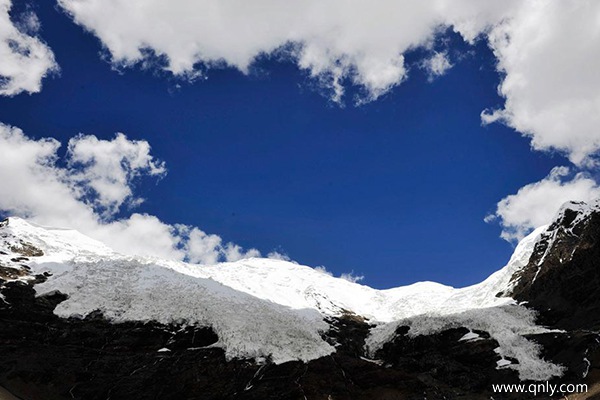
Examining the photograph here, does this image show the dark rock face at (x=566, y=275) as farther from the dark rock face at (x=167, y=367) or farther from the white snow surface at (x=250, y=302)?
the dark rock face at (x=167, y=367)

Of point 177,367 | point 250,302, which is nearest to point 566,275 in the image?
point 250,302

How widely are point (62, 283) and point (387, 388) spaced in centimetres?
5823

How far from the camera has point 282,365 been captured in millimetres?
80188

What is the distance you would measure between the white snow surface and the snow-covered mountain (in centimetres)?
24

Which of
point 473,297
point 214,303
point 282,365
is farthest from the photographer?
point 473,297

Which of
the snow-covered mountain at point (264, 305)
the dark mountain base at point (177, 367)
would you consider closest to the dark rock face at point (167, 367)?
the dark mountain base at point (177, 367)

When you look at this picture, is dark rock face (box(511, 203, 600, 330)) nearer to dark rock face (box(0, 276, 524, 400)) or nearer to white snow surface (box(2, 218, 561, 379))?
white snow surface (box(2, 218, 561, 379))

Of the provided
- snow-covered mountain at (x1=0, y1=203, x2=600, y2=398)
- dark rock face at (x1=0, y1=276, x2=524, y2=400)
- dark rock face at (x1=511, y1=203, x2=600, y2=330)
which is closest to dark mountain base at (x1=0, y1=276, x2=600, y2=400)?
dark rock face at (x1=0, y1=276, x2=524, y2=400)

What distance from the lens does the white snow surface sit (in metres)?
85.2

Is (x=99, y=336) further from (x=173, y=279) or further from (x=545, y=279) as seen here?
(x=545, y=279)

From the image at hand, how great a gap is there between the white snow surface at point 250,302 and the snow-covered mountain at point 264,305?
24 cm

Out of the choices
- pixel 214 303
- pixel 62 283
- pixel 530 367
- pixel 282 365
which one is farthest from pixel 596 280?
pixel 62 283

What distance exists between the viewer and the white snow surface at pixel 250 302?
85.2 meters

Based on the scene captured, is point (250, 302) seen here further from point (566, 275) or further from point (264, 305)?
point (566, 275)
